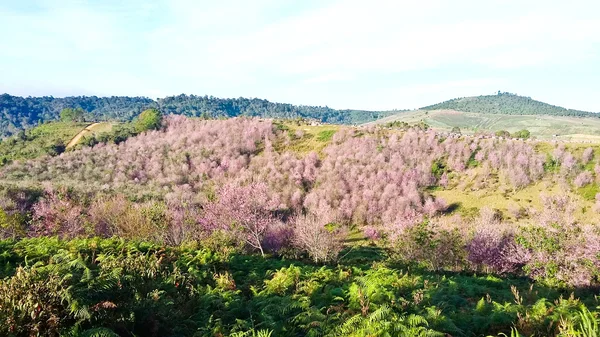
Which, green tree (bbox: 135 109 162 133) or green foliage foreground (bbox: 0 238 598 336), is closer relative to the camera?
green foliage foreground (bbox: 0 238 598 336)

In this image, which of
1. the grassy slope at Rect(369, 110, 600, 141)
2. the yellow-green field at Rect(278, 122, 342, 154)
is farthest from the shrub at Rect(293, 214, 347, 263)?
the grassy slope at Rect(369, 110, 600, 141)

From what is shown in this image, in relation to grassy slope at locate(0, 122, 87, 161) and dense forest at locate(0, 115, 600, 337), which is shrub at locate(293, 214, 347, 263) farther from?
grassy slope at locate(0, 122, 87, 161)

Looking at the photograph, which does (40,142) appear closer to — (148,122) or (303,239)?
(148,122)

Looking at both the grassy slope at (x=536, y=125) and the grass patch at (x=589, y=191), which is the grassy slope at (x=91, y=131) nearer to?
the grass patch at (x=589, y=191)

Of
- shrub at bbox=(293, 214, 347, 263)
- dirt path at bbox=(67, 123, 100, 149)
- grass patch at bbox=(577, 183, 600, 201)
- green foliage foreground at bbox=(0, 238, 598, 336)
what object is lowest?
grass patch at bbox=(577, 183, 600, 201)

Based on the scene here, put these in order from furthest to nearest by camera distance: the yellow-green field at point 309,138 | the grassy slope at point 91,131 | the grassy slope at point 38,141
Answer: the grassy slope at point 91,131 → the yellow-green field at point 309,138 → the grassy slope at point 38,141

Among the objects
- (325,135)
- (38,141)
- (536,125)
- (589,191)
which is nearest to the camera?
(589,191)

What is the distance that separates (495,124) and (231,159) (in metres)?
147

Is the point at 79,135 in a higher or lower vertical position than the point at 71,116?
lower

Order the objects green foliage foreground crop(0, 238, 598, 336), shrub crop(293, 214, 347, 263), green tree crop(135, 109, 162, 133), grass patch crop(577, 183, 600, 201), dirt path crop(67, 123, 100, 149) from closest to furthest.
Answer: green foliage foreground crop(0, 238, 598, 336)
shrub crop(293, 214, 347, 263)
grass patch crop(577, 183, 600, 201)
dirt path crop(67, 123, 100, 149)
green tree crop(135, 109, 162, 133)

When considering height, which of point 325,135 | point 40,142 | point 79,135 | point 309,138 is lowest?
point 40,142

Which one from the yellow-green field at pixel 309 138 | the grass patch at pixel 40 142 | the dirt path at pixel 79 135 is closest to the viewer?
the grass patch at pixel 40 142

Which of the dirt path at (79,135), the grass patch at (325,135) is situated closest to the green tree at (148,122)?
the dirt path at (79,135)

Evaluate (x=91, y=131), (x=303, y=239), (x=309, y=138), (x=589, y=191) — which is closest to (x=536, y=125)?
(x=589, y=191)
